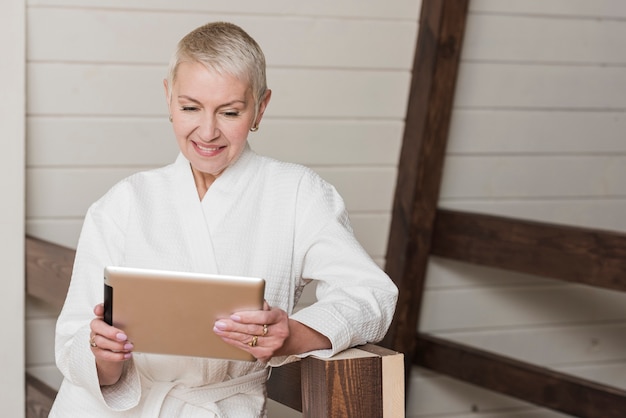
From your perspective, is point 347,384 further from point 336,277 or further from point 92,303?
point 92,303

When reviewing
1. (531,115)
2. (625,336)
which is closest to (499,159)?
(531,115)

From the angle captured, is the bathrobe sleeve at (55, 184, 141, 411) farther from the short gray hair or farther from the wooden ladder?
the wooden ladder

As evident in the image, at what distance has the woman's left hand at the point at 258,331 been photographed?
1.20m

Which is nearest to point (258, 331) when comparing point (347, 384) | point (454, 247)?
point (347, 384)

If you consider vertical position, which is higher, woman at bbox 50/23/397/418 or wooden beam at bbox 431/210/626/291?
woman at bbox 50/23/397/418

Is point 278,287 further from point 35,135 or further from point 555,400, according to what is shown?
point 555,400

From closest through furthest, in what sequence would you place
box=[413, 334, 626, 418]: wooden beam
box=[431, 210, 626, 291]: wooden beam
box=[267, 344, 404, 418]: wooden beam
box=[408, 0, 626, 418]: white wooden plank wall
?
box=[267, 344, 404, 418]: wooden beam
box=[431, 210, 626, 291]: wooden beam
box=[413, 334, 626, 418]: wooden beam
box=[408, 0, 626, 418]: white wooden plank wall

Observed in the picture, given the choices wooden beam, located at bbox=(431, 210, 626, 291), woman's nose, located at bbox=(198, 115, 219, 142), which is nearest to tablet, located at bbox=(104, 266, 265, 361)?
woman's nose, located at bbox=(198, 115, 219, 142)

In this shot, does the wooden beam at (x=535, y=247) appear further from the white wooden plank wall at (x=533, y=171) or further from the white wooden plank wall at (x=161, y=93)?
the white wooden plank wall at (x=161, y=93)

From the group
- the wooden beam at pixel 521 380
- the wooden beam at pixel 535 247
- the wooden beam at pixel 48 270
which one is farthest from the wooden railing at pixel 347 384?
the wooden beam at pixel 521 380

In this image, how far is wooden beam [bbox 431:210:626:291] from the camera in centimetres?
244

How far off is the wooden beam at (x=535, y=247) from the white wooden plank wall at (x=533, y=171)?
0.13 m

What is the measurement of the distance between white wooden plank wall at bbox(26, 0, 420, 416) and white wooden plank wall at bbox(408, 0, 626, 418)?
0.28 m

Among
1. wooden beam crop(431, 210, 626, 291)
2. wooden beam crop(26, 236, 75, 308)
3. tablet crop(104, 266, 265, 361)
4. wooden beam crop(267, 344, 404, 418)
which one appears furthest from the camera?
wooden beam crop(431, 210, 626, 291)
